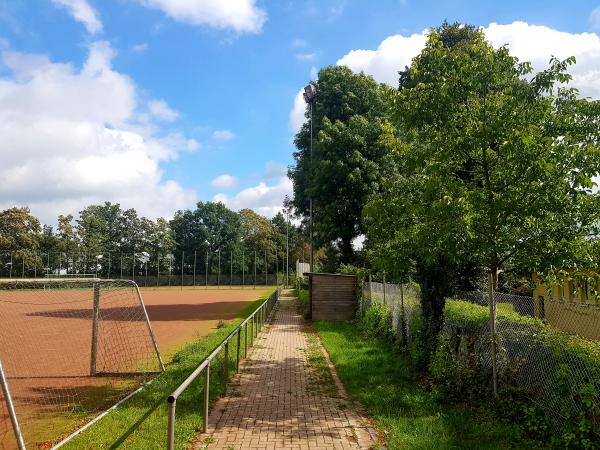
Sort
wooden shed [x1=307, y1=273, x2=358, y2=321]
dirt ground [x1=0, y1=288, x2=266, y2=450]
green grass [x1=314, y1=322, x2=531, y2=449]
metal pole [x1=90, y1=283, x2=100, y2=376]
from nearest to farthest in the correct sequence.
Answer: green grass [x1=314, y1=322, x2=531, y2=449]
dirt ground [x1=0, y1=288, x2=266, y2=450]
metal pole [x1=90, y1=283, x2=100, y2=376]
wooden shed [x1=307, y1=273, x2=358, y2=321]

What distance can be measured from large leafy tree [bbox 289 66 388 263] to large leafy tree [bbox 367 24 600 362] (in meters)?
15.1

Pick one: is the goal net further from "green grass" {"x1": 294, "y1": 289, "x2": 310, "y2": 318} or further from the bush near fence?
"green grass" {"x1": 294, "y1": 289, "x2": 310, "y2": 318}

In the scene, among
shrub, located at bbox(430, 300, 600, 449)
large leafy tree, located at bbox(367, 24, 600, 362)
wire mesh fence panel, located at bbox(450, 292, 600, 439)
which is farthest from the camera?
large leafy tree, located at bbox(367, 24, 600, 362)

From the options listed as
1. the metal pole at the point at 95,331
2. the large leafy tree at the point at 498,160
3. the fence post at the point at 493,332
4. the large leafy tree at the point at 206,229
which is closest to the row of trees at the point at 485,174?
the large leafy tree at the point at 498,160

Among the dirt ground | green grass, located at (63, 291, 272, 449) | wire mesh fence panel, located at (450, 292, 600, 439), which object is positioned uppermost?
wire mesh fence panel, located at (450, 292, 600, 439)

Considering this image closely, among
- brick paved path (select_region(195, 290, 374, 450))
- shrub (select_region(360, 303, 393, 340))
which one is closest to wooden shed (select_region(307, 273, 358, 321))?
shrub (select_region(360, 303, 393, 340))

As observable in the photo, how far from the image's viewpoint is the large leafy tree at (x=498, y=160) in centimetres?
657

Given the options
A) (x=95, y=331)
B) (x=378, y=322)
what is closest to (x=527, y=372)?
(x=95, y=331)

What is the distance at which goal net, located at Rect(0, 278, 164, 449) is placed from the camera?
715 centimetres

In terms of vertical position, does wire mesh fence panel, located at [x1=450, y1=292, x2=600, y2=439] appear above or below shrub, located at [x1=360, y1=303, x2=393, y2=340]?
above

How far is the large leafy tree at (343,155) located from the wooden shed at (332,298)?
205 inches

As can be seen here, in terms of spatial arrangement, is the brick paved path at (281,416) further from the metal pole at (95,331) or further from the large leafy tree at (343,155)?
the large leafy tree at (343,155)

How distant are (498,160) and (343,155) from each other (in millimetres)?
18527

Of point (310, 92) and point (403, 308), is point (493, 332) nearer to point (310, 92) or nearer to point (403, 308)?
point (403, 308)
